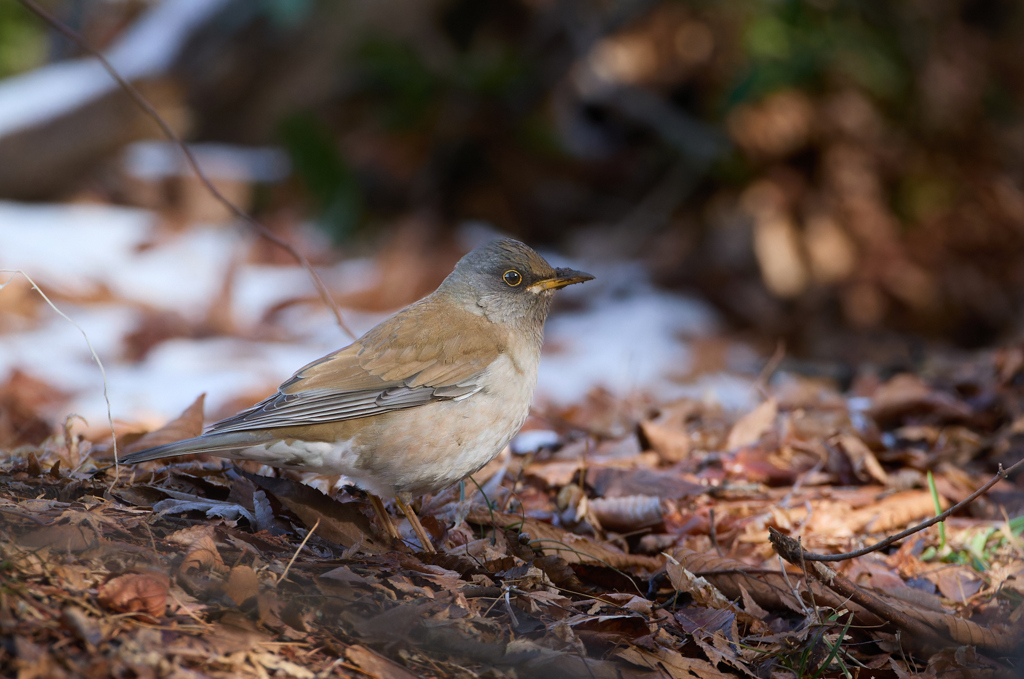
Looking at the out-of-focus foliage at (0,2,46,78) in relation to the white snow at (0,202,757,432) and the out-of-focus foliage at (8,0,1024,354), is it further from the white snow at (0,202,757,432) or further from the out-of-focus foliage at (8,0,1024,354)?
the white snow at (0,202,757,432)

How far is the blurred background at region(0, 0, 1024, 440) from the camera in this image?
8.80 m

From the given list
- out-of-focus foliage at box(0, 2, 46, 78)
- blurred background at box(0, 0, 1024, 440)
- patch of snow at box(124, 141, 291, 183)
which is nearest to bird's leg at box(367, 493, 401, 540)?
blurred background at box(0, 0, 1024, 440)

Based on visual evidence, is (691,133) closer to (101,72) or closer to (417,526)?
(101,72)

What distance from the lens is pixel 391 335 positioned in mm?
3945

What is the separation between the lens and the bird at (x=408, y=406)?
3.51 metres

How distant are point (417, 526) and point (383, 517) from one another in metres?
0.24

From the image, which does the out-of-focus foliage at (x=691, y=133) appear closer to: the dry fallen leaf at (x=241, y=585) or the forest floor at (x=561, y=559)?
the forest floor at (x=561, y=559)

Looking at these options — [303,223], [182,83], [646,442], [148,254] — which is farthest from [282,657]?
[182,83]

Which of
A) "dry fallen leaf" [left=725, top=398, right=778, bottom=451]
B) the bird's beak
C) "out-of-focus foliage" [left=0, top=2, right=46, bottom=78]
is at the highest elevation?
"out-of-focus foliage" [left=0, top=2, right=46, bottom=78]

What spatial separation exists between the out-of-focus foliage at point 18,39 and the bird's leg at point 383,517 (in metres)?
12.6

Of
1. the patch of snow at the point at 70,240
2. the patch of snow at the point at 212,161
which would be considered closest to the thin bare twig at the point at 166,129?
the patch of snow at the point at 70,240

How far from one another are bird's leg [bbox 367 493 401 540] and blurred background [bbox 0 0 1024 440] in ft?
14.6

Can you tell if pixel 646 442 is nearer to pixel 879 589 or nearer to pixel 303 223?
pixel 879 589

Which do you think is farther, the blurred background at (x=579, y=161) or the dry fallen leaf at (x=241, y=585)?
the blurred background at (x=579, y=161)
